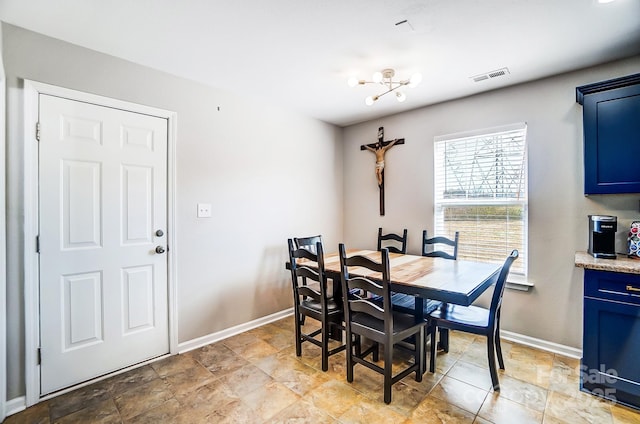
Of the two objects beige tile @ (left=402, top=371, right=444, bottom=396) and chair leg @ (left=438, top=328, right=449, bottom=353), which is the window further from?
beige tile @ (left=402, top=371, right=444, bottom=396)

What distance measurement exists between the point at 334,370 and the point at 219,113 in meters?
2.61

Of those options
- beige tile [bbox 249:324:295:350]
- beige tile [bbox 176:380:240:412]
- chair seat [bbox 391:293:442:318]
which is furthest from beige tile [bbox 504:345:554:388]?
beige tile [bbox 176:380:240:412]

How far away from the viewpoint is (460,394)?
200 cm

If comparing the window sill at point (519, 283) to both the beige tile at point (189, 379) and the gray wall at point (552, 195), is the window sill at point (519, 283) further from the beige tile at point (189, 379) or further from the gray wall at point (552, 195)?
the beige tile at point (189, 379)

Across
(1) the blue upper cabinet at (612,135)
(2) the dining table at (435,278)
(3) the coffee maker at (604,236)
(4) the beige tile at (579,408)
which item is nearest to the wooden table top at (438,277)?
(2) the dining table at (435,278)

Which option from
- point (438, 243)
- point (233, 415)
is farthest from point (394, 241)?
point (233, 415)

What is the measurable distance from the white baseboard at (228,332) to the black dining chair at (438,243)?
1.81 meters

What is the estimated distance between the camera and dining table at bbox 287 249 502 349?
1.81m

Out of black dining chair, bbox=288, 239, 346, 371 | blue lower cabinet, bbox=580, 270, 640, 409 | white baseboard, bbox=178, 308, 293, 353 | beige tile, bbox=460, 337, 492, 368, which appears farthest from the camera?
white baseboard, bbox=178, 308, 293, 353

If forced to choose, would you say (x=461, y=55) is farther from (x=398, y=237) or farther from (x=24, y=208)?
(x=24, y=208)

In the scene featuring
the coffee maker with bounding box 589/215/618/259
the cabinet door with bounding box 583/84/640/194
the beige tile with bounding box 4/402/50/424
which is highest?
the cabinet door with bounding box 583/84/640/194

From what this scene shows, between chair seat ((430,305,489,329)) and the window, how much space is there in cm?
92

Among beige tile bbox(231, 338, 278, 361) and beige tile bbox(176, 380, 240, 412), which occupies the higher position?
beige tile bbox(231, 338, 278, 361)

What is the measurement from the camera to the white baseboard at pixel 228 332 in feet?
8.84
